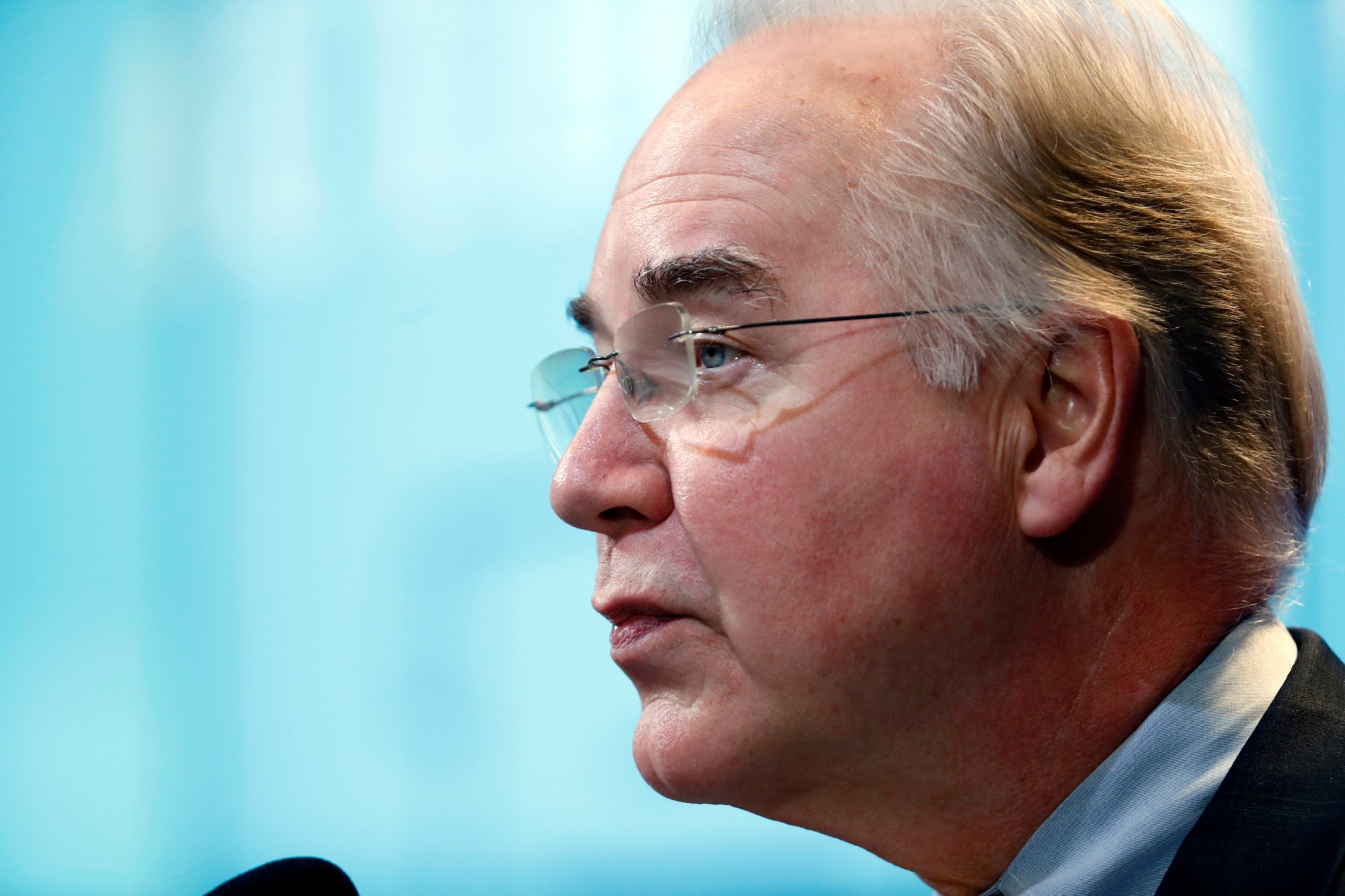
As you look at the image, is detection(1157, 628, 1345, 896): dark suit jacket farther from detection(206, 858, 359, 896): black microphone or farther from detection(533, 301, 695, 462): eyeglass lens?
detection(206, 858, 359, 896): black microphone

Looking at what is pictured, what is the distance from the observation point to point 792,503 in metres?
0.96

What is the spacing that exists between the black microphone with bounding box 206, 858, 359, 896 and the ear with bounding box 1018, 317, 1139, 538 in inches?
32.6

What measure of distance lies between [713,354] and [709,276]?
8 centimetres

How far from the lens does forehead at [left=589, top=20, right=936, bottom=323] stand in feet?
3.32

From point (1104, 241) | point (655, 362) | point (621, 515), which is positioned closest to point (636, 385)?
point (655, 362)

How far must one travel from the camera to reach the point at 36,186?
2.16 metres

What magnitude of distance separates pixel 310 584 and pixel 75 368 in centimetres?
71

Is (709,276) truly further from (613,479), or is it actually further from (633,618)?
(633,618)

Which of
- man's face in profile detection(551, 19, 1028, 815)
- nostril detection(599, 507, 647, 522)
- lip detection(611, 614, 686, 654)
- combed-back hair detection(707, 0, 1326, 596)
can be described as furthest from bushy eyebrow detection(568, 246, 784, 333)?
lip detection(611, 614, 686, 654)

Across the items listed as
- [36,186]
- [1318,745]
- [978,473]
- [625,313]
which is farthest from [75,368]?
[1318,745]

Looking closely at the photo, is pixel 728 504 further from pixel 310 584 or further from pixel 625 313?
pixel 310 584

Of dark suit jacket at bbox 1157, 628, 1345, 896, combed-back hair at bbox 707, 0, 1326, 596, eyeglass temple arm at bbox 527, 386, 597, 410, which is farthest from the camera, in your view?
eyeglass temple arm at bbox 527, 386, 597, 410

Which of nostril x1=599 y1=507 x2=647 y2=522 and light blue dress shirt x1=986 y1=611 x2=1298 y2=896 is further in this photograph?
nostril x1=599 y1=507 x2=647 y2=522

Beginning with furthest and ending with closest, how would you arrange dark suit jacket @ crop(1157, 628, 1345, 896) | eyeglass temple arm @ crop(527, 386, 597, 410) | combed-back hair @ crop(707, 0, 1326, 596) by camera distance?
eyeglass temple arm @ crop(527, 386, 597, 410)
combed-back hair @ crop(707, 0, 1326, 596)
dark suit jacket @ crop(1157, 628, 1345, 896)
